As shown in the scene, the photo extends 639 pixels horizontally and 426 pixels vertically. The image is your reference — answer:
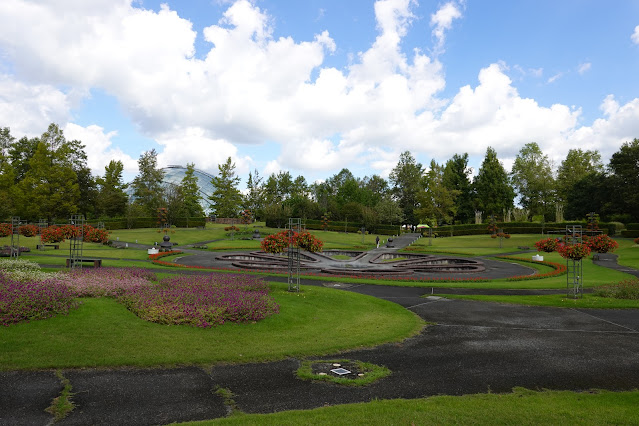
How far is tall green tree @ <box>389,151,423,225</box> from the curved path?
99763 millimetres

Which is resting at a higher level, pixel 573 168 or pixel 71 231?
pixel 573 168

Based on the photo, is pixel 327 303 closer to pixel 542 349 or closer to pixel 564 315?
pixel 542 349

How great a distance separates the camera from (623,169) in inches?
2410

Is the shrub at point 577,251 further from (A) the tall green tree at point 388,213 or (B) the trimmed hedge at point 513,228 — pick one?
(A) the tall green tree at point 388,213

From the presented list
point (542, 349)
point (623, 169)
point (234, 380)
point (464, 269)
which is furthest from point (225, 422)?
point (623, 169)

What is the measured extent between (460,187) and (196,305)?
100 m

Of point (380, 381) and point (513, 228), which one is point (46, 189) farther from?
point (513, 228)

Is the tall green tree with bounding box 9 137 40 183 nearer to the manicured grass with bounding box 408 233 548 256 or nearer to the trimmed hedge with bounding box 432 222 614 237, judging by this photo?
the manicured grass with bounding box 408 233 548 256

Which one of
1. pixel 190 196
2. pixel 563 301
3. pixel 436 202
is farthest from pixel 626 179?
pixel 190 196

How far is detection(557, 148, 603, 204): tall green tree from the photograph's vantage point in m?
89.7

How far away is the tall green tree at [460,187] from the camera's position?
10094 centimetres

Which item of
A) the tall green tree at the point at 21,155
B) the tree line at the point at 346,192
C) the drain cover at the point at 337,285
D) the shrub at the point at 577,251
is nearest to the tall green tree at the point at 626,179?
the tree line at the point at 346,192

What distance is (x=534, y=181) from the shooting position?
306 feet

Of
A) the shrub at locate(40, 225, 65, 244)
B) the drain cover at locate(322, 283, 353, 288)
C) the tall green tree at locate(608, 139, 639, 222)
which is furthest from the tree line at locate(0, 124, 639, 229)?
the drain cover at locate(322, 283, 353, 288)
